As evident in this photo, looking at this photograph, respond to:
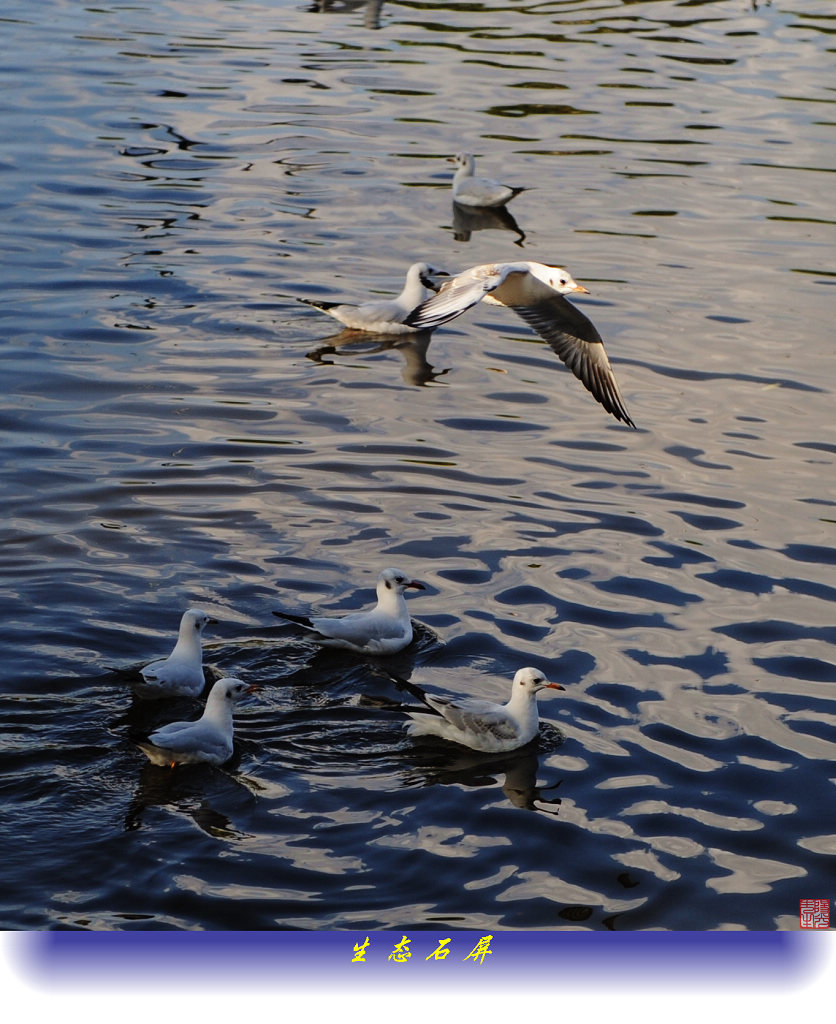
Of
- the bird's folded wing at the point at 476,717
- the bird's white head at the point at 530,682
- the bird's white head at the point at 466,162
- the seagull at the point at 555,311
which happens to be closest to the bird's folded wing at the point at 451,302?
the seagull at the point at 555,311

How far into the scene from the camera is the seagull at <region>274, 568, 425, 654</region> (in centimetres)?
1073

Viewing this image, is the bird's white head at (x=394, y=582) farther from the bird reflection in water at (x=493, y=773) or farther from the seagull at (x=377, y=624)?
the bird reflection in water at (x=493, y=773)

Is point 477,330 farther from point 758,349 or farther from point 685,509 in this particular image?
point 685,509

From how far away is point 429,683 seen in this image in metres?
10.6

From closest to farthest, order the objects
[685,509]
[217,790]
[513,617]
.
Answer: [217,790]
[513,617]
[685,509]

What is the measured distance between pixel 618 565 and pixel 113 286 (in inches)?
338

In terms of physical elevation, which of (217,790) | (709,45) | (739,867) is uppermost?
(709,45)

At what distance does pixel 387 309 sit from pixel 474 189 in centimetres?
470

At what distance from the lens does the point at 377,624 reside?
10.8 metres

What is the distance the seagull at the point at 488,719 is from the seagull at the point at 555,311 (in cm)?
333

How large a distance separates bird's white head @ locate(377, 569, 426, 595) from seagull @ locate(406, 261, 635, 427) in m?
2.27

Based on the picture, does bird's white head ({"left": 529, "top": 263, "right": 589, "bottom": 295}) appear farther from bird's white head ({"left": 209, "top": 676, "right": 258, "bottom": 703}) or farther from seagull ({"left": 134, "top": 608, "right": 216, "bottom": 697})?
bird's white head ({"left": 209, "top": 676, "right": 258, "bottom": 703})

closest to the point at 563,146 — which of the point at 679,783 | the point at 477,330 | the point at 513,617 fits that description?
the point at 477,330

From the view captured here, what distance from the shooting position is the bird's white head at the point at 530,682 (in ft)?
32.4
